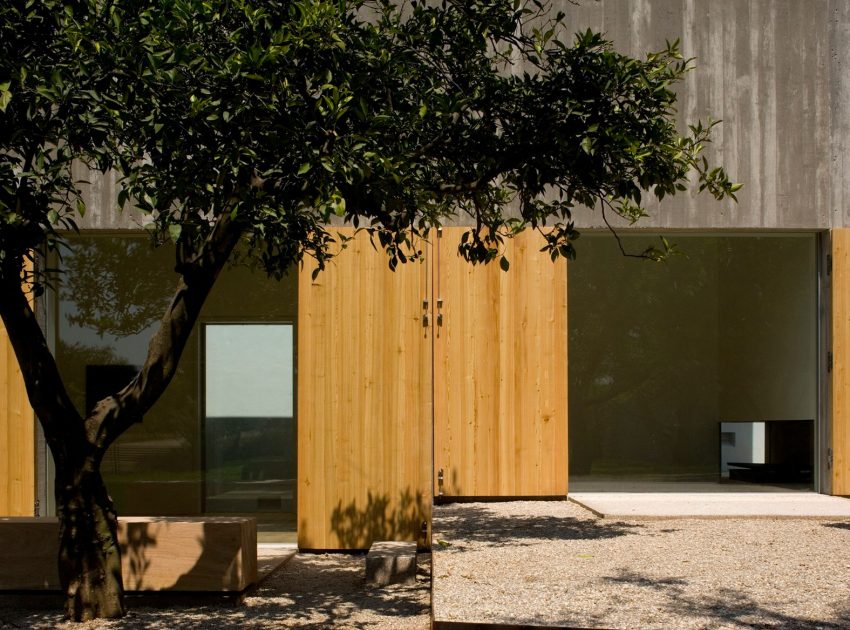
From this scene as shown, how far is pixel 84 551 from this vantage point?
586 cm

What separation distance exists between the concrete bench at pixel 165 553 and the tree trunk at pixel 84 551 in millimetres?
336

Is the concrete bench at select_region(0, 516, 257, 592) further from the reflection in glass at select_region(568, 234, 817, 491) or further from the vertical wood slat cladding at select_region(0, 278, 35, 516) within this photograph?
the reflection in glass at select_region(568, 234, 817, 491)

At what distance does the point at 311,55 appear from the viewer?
5125 mm

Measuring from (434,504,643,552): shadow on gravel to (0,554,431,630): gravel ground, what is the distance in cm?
39

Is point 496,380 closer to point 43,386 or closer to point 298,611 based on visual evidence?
point 298,611

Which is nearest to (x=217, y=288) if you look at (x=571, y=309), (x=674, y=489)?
(x=571, y=309)

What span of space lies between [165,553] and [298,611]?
2.86 ft

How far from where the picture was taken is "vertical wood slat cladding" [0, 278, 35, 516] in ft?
28.3

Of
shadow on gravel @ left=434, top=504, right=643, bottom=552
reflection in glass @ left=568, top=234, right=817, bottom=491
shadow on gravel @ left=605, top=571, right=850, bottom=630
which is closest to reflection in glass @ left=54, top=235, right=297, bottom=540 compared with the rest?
shadow on gravel @ left=434, top=504, right=643, bottom=552

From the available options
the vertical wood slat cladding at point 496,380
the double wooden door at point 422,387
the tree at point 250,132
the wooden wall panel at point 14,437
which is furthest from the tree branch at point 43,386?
the vertical wood slat cladding at point 496,380

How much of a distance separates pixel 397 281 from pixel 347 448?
1.42 metres

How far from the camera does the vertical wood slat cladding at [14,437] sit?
28.3 feet

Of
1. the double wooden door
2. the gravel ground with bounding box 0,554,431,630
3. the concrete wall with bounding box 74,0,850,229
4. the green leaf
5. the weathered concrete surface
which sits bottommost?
the gravel ground with bounding box 0,554,431,630

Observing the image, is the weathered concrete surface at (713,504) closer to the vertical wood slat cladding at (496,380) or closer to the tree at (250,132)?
the vertical wood slat cladding at (496,380)
